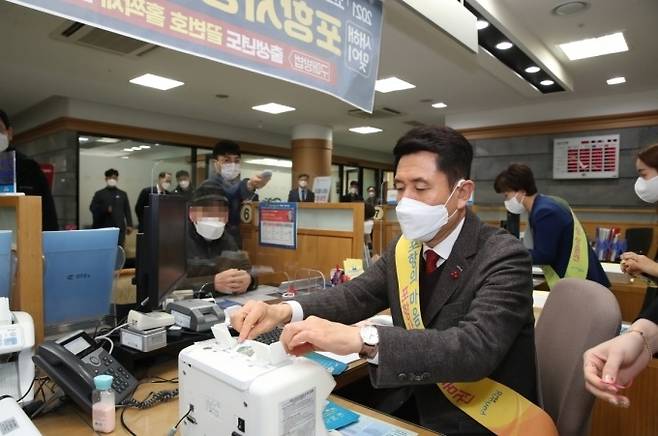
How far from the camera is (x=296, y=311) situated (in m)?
1.32

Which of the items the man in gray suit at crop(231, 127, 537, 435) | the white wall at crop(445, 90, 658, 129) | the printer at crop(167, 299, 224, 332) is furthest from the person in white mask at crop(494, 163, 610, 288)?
the white wall at crop(445, 90, 658, 129)

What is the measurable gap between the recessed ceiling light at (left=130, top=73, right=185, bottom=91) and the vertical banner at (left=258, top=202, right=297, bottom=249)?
341 cm

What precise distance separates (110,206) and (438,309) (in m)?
6.34

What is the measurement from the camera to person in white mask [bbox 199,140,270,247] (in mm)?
3109

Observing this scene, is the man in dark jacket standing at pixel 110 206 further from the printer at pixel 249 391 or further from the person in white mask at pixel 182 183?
the printer at pixel 249 391

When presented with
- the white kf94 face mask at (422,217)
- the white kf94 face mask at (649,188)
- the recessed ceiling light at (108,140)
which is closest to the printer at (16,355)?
the white kf94 face mask at (422,217)

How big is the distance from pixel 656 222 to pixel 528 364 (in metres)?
6.04

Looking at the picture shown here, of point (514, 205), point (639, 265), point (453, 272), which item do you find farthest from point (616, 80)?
point (453, 272)

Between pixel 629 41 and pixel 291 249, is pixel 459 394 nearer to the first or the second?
pixel 291 249

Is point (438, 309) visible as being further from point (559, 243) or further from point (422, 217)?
point (559, 243)

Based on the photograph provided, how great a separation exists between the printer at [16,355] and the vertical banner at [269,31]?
2.64ft

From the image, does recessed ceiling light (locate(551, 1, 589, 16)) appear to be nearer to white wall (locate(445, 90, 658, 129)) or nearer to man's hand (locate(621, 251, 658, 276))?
man's hand (locate(621, 251, 658, 276))

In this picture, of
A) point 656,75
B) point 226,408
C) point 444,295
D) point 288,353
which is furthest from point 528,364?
point 656,75

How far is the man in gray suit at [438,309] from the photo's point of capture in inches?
38.5
